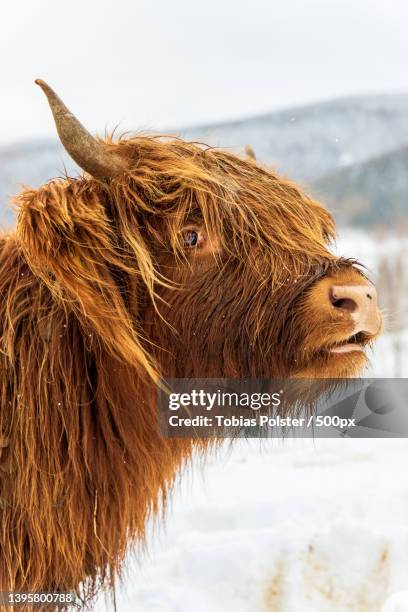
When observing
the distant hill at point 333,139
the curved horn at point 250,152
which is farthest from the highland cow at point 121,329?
the distant hill at point 333,139

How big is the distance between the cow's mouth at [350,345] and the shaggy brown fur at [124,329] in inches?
1.5

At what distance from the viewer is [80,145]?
5.51 feet

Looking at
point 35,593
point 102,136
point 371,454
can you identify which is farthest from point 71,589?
point 371,454

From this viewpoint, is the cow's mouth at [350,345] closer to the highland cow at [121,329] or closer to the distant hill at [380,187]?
the highland cow at [121,329]

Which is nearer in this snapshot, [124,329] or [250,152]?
[124,329]

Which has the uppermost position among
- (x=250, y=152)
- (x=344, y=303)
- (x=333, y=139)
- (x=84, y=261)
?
(x=333, y=139)

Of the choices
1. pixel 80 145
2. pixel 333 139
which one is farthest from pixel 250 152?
pixel 333 139

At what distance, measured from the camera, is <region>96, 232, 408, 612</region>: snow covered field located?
2568 mm

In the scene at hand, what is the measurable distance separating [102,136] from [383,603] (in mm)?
2054

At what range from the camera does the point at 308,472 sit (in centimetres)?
370

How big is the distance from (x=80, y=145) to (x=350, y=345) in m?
0.92

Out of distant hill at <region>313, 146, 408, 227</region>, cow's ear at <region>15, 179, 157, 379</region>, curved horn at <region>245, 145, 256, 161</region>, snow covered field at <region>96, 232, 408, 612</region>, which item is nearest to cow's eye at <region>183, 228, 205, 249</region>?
cow's ear at <region>15, 179, 157, 379</region>

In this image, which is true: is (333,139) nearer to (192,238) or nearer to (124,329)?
(192,238)

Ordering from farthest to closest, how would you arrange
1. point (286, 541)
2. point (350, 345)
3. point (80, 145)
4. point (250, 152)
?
point (286, 541) → point (250, 152) → point (350, 345) → point (80, 145)
